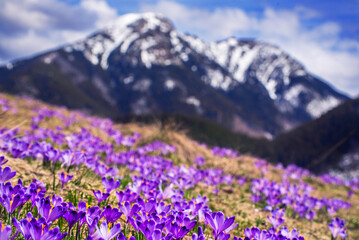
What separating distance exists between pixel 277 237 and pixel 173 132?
7.63m

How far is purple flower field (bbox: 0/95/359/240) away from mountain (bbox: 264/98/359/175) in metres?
12.3

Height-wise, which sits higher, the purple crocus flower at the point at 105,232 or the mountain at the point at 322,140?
the mountain at the point at 322,140

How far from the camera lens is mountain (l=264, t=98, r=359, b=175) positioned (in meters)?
20.3

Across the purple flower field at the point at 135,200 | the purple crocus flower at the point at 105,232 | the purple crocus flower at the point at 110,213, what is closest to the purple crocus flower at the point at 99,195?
the purple flower field at the point at 135,200

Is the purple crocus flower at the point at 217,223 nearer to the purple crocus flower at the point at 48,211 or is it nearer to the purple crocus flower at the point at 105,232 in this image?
the purple crocus flower at the point at 105,232

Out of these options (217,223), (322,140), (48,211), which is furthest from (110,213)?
(322,140)

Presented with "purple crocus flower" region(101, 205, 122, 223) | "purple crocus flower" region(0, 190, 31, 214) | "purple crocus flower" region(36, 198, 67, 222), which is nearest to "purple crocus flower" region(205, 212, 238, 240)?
"purple crocus flower" region(101, 205, 122, 223)

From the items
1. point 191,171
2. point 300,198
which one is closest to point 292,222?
point 300,198

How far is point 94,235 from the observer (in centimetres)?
201

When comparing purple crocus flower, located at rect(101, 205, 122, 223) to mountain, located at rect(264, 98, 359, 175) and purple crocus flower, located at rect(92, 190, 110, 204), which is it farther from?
mountain, located at rect(264, 98, 359, 175)

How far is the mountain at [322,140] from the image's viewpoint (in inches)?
799

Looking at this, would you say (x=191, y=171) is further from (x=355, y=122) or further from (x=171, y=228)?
(x=355, y=122)

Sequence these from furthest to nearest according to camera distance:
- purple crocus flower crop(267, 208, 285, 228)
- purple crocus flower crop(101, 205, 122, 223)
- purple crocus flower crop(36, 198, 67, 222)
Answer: purple crocus flower crop(267, 208, 285, 228) → purple crocus flower crop(101, 205, 122, 223) → purple crocus flower crop(36, 198, 67, 222)

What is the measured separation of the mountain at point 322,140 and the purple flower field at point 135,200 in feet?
40.2
